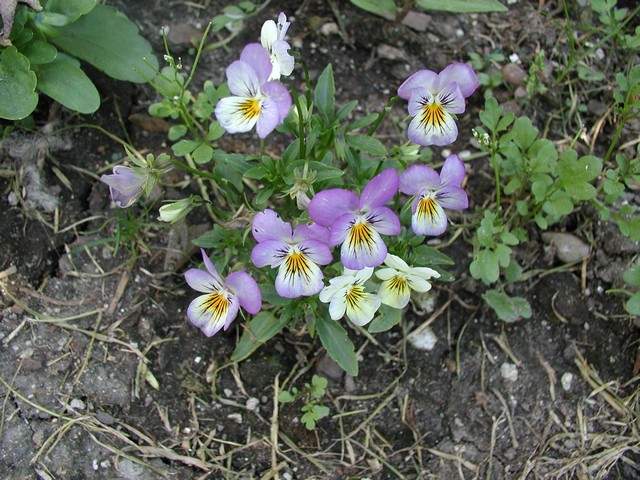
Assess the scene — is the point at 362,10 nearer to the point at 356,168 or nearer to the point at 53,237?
the point at 356,168

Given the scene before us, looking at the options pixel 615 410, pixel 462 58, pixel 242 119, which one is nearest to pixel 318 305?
pixel 242 119

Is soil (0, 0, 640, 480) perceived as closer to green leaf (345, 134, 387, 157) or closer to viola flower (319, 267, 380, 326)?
viola flower (319, 267, 380, 326)

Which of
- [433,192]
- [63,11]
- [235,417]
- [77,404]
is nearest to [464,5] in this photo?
[433,192]

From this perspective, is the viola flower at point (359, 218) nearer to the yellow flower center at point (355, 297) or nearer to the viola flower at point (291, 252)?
the viola flower at point (291, 252)

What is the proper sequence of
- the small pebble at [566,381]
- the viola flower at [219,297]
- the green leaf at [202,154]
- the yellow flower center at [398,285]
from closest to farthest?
the viola flower at [219,297] < the yellow flower center at [398,285] < the green leaf at [202,154] < the small pebble at [566,381]

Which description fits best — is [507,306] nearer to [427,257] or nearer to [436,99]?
[427,257]

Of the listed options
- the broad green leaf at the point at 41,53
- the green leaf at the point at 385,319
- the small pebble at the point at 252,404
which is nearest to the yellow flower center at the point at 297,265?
the green leaf at the point at 385,319
